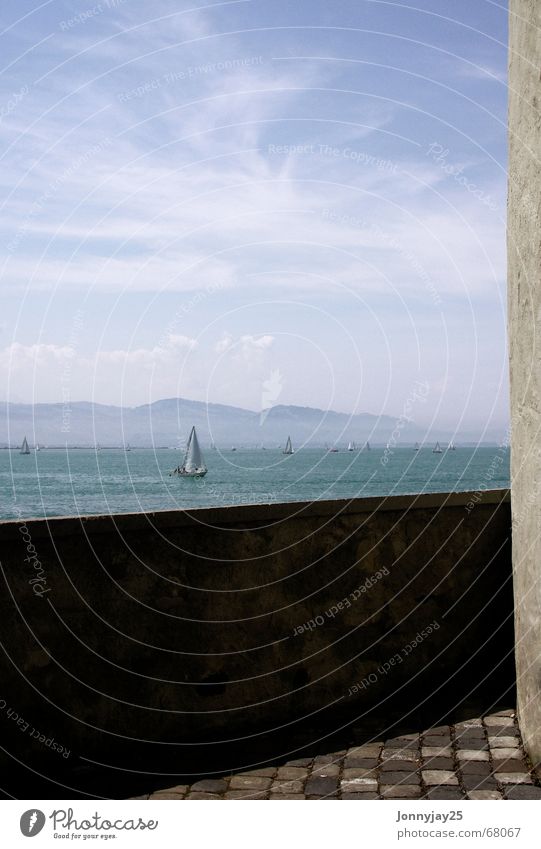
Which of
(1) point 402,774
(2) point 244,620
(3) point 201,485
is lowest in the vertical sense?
(3) point 201,485

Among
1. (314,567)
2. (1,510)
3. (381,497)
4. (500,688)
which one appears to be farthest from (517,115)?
(1,510)

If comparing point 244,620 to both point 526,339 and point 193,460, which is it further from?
point 193,460

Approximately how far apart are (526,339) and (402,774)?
220 cm

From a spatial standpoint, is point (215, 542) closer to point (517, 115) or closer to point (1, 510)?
point (517, 115)

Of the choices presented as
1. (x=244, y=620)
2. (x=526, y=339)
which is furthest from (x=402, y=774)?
(x=526, y=339)

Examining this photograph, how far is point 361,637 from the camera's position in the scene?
515 cm

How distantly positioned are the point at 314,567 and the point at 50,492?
72103mm

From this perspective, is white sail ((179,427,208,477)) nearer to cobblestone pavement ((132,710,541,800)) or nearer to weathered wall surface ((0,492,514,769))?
weathered wall surface ((0,492,514,769))

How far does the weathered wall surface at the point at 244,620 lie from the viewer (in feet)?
13.4
